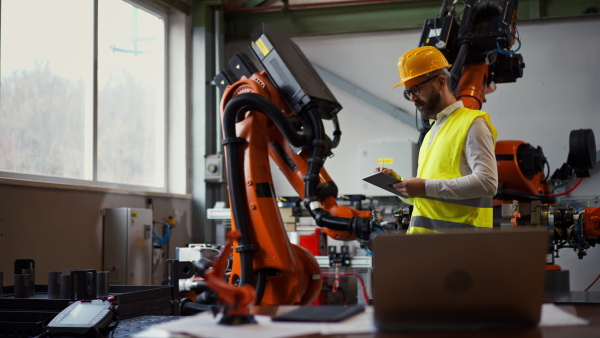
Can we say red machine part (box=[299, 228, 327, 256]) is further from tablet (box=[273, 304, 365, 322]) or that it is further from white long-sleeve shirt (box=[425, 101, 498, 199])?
tablet (box=[273, 304, 365, 322])

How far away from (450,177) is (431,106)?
0.32m

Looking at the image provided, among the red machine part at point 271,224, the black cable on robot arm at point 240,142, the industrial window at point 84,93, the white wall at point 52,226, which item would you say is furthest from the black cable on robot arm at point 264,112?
the industrial window at point 84,93

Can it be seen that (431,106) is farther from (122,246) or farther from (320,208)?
(122,246)

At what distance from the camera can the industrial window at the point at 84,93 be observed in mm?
5359

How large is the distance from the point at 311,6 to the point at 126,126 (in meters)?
2.54

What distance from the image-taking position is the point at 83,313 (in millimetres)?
2254

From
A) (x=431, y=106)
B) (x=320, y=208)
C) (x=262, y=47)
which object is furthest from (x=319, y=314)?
(x=262, y=47)

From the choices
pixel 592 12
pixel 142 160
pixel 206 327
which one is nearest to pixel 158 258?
pixel 142 160

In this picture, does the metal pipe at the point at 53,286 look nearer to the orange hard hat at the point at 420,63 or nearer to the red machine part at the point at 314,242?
the orange hard hat at the point at 420,63

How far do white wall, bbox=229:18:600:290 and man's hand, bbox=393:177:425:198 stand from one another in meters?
4.72

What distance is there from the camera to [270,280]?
420 cm

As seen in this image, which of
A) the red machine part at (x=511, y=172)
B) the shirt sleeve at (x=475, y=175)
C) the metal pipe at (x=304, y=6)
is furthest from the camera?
the metal pipe at (x=304, y=6)

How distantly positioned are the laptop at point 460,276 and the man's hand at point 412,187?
4.84ft

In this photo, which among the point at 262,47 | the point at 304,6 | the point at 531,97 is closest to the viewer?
the point at 262,47
